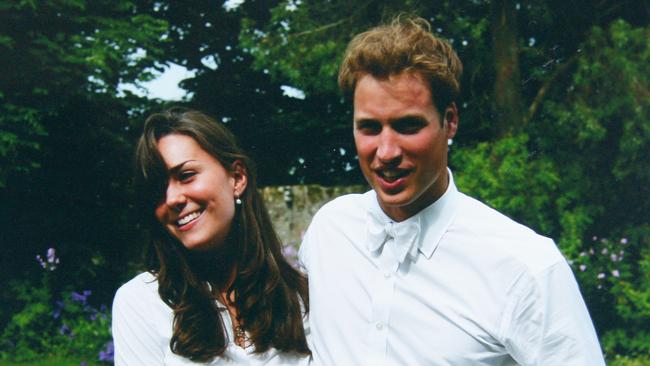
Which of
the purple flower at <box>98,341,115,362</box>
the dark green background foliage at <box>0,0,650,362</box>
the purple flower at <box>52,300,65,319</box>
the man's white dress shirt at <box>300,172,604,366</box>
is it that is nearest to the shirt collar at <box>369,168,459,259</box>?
the man's white dress shirt at <box>300,172,604,366</box>

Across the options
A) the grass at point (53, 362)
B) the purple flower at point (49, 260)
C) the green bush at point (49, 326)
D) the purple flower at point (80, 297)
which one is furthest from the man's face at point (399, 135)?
the purple flower at point (49, 260)

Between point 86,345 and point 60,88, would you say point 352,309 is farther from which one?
point 60,88

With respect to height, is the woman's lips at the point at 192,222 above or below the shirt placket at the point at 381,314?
above

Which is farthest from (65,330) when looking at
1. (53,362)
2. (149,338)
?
(149,338)

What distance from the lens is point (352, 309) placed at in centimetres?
257

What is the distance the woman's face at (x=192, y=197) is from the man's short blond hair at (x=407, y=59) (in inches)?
28.4

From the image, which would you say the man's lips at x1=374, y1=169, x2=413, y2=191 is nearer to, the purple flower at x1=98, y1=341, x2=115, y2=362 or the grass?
the purple flower at x1=98, y1=341, x2=115, y2=362

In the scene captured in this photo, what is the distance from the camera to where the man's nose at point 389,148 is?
7.81ft

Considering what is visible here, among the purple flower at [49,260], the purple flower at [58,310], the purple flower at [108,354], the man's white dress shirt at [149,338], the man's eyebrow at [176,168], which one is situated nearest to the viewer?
the man's white dress shirt at [149,338]

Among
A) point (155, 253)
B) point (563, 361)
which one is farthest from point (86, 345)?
point (563, 361)

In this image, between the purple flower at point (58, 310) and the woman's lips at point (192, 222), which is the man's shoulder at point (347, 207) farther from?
the purple flower at point (58, 310)

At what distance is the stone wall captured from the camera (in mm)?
9414

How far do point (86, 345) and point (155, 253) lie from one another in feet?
15.6

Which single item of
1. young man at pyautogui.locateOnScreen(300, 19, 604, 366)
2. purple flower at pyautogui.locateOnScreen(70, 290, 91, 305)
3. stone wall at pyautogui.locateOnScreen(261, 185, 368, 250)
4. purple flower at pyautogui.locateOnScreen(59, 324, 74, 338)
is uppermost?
young man at pyautogui.locateOnScreen(300, 19, 604, 366)
